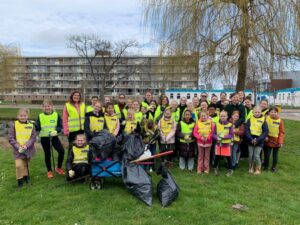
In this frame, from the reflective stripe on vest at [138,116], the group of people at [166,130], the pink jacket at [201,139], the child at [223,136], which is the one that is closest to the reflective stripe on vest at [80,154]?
the group of people at [166,130]

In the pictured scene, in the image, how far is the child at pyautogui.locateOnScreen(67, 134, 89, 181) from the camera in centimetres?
522

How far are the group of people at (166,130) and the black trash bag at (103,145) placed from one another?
481 mm

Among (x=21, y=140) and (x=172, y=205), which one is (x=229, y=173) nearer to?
(x=172, y=205)

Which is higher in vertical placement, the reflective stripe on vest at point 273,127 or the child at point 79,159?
the reflective stripe on vest at point 273,127

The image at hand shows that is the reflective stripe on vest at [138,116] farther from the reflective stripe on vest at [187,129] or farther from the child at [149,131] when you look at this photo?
the reflective stripe on vest at [187,129]

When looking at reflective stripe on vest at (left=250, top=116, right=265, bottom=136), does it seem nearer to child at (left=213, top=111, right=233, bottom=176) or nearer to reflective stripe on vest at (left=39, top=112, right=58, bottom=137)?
child at (left=213, top=111, right=233, bottom=176)

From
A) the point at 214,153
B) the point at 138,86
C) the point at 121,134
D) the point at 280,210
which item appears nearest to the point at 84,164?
the point at 121,134

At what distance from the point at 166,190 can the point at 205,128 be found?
80.9 inches

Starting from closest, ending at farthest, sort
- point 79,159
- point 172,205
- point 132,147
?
point 172,205, point 132,147, point 79,159

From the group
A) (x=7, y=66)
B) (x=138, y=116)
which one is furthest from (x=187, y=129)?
(x=7, y=66)

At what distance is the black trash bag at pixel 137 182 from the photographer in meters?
4.46

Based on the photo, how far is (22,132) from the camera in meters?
5.40

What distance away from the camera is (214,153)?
6336mm

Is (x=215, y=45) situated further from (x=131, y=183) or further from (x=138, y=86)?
(x=138, y=86)
